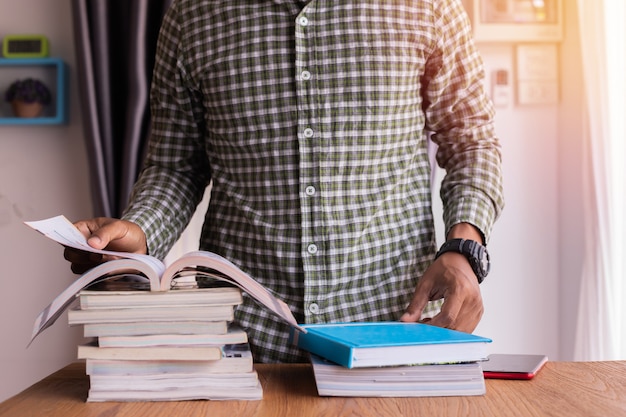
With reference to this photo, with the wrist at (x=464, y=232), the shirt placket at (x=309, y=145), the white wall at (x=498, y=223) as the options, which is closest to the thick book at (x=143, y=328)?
the shirt placket at (x=309, y=145)

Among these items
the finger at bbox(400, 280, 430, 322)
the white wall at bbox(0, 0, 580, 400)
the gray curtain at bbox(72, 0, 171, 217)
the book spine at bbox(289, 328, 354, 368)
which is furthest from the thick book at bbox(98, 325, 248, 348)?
the white wall at bbox(0, 0, 580, 400)

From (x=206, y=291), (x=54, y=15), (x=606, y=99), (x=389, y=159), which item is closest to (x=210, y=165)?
(x=389, y=159)

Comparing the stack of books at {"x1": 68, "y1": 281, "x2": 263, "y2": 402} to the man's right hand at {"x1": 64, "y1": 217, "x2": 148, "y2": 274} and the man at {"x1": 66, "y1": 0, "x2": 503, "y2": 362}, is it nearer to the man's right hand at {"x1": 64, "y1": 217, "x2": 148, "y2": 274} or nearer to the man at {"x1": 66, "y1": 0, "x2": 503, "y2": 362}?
the man's right hand at {"x1": 64, "y1": 217, "x2": 148, "y2": 274}

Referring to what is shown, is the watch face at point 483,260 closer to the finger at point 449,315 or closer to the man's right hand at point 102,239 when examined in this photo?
the finger at point 449,315

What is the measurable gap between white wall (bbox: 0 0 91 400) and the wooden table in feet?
5.89

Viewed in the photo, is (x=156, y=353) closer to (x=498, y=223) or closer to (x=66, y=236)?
(x=66, y=236)

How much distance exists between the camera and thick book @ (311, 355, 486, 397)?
83cm

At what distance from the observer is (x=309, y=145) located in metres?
1.28

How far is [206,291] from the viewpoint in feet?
2.68

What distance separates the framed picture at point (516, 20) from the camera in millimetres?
2461

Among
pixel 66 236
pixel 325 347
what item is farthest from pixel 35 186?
pixel 325 347

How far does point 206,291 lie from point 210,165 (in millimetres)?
658

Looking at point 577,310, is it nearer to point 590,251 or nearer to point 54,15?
point 590,251

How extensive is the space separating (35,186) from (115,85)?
1.57 feet
